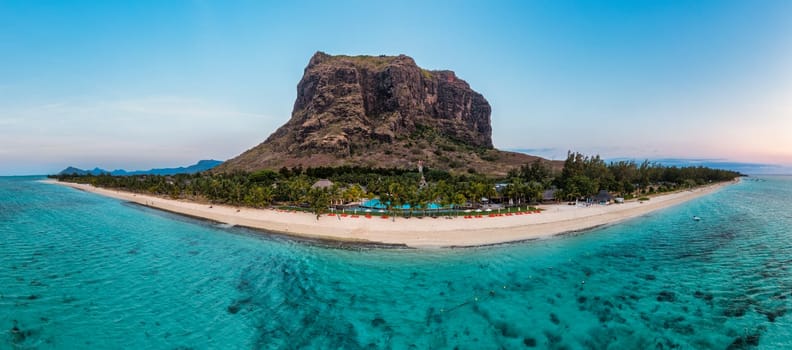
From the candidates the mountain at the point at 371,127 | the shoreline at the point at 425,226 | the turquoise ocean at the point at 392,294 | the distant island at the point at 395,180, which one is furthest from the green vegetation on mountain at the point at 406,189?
the mountain at the point at 371,127

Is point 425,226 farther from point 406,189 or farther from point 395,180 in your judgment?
point 395,180

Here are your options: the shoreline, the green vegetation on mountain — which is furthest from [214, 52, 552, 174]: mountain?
the shoreline

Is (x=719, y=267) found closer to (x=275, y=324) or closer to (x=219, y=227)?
(x=275, y=324)

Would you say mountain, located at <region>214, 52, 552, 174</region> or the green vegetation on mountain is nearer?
the green vegetation on mountain

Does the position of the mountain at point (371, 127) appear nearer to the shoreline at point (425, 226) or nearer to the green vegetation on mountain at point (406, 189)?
the green vegetation on mountain at point (406, 189)

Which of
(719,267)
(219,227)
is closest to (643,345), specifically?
(719,267)

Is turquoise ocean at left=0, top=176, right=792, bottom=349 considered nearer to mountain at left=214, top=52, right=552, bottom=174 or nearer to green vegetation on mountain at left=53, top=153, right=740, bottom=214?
Result: green vegetation on mountain at left=53, top=153, right=740, bottom=214
